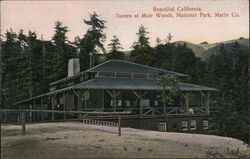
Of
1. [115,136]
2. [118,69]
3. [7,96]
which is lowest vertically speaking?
[115,136]

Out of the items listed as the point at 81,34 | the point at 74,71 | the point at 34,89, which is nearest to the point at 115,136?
the point at 81,34

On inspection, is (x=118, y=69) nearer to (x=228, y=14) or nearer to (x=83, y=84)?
(x=83, y=84)

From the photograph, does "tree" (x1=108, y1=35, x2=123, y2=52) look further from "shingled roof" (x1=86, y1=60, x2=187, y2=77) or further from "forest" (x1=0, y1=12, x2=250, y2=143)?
"shingled roof" (x1=86, y1=60, x2=187, y2=77)

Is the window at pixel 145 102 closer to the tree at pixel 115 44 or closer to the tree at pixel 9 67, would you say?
the tree at pixel 115 44

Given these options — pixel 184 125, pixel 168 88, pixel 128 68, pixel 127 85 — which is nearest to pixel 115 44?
pixel 128 68

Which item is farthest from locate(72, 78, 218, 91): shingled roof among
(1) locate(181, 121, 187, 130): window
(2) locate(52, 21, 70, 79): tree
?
(1) locate(181, 121, 187, 130): window

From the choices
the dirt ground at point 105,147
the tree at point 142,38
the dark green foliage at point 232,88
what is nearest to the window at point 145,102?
the dark green foliage at point 232,88
